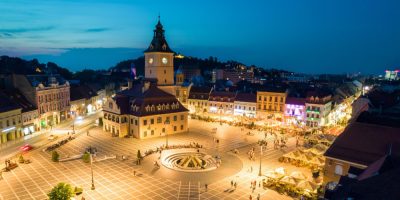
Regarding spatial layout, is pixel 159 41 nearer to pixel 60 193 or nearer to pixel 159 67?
pixel 159 67

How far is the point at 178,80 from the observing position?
102 meters

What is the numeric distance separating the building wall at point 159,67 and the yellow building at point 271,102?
2766 cm

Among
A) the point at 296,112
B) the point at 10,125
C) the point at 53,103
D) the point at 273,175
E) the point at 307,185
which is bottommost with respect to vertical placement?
the point at 273,175

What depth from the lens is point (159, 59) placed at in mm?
81625

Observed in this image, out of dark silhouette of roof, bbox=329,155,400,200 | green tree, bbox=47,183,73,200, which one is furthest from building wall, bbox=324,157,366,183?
green tree, bbox=47,183,73,200

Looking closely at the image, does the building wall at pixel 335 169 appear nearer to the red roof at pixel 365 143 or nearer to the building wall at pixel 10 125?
the red roof at pixel 365 143

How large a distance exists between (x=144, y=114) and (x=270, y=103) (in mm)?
37803

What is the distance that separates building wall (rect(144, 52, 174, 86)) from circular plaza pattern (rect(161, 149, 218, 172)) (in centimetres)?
3571

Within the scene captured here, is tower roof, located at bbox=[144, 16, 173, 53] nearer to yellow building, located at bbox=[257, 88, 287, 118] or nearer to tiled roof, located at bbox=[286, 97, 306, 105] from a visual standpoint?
yellow building, located at bbox=[257, 88, 287, 118]

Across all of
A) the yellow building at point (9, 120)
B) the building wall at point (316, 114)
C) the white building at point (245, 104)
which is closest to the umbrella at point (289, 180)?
the building wall at point (316, 114)

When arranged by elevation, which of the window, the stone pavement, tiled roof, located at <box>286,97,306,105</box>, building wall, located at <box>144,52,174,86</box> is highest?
building wall, located at <box>144,52,174,86</box>

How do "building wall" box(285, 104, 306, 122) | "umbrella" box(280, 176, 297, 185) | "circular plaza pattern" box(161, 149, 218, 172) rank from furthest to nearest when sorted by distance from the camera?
"building wall" box(285, 104, 306, 122) → "circular plaza pattern" box(161, 149, 218, 172) → "umbrella" box(280, 176, 297, 185)

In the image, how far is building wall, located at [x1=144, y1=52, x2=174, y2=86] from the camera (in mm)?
81500

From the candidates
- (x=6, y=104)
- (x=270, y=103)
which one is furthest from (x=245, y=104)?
(x=6, y=104)
